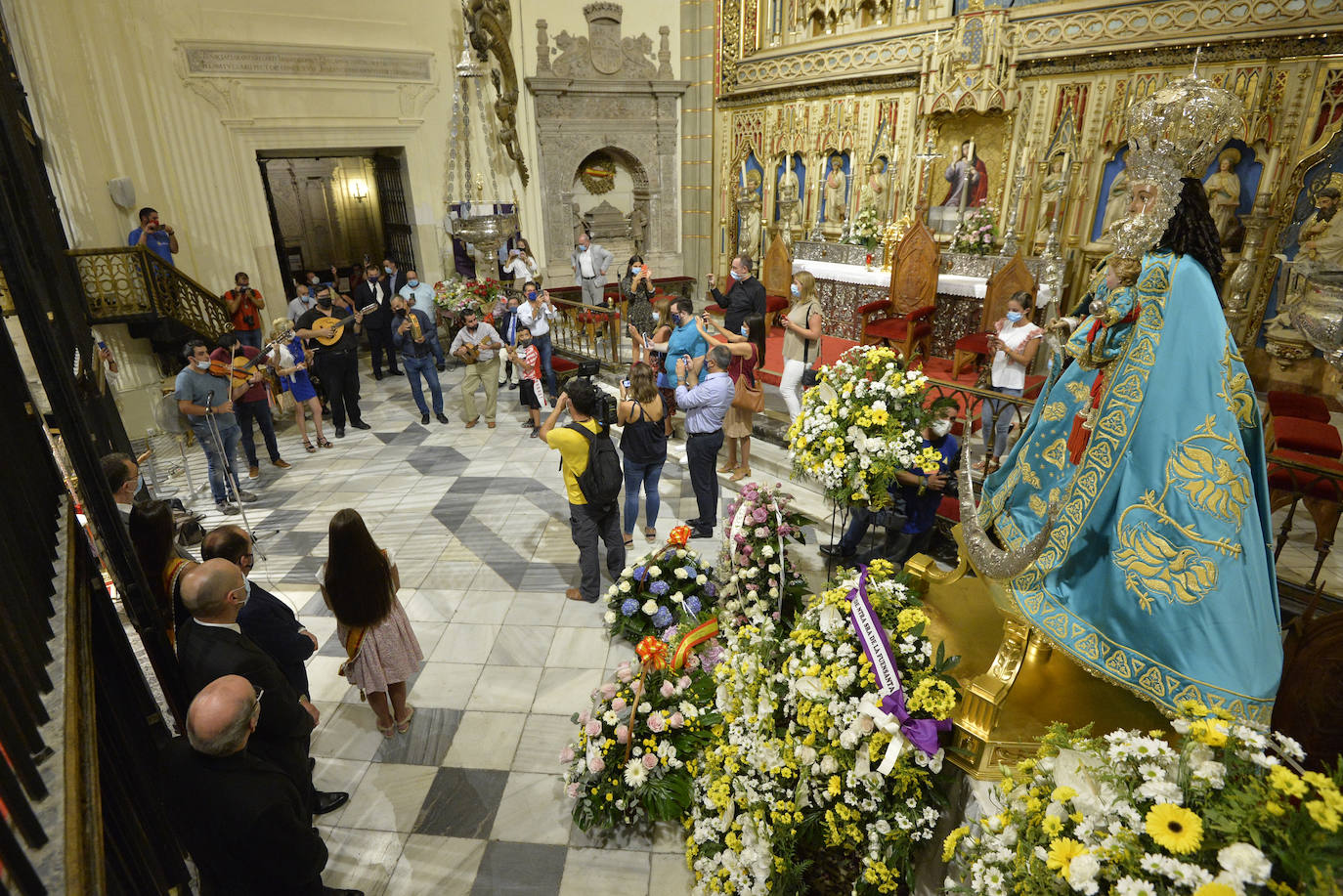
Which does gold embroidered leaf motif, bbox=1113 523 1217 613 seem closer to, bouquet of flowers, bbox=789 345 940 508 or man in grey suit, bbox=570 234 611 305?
bouquet of flowers, bbox=789 345 940 508

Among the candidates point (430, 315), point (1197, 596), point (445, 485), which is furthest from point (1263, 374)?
point (430, 315)

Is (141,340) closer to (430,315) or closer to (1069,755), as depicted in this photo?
(430,315)

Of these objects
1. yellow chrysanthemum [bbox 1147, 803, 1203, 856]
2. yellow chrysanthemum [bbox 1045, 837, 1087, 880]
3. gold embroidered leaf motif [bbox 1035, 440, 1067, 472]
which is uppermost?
gold embroidered leaf motif [bbox 1035, 440, 1067, 472]

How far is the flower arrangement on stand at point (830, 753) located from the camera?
259cm

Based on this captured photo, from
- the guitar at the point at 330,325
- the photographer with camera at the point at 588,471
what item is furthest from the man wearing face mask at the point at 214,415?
the photographer with camera at the point at 588,471

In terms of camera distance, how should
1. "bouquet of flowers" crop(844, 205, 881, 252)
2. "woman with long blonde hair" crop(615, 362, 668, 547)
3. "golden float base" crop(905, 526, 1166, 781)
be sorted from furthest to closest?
"bouquet of flowers" crop(844, 205, 881, 252) < "woman with long blonde hair" crop(615, 362, 668, 547) < "golden float base" crop(905, 526, 1166, 781)

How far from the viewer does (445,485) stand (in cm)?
761

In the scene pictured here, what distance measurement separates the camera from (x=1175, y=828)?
5.25ft

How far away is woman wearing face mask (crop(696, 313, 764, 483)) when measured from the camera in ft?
21.0

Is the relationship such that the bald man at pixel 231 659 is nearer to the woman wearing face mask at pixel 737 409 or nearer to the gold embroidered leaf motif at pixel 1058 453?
the gold embroidered leaf motif at pixel 1058 453

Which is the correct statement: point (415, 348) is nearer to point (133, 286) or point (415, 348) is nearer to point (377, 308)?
point (377, 308)

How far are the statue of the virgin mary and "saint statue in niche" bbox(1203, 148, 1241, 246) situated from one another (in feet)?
26.8

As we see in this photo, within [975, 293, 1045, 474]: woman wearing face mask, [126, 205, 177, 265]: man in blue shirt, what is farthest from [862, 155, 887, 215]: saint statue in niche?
[126, 205, 177, 265]: man in blue shirt

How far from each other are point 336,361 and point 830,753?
825 centimetres
